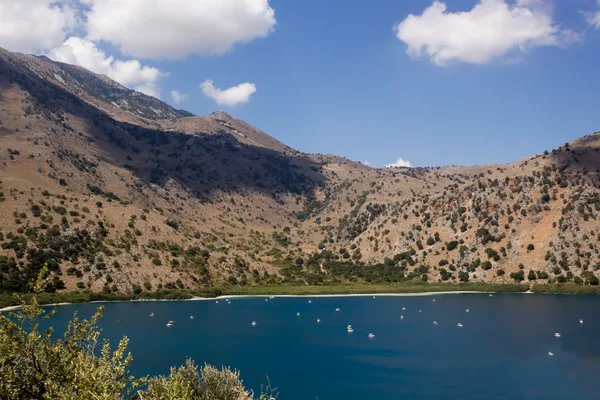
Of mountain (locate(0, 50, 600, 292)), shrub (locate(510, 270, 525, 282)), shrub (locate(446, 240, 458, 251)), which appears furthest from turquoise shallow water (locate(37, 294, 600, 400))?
shrub (locate(446, 240, 458, 251))

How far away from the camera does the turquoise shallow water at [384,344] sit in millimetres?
49156

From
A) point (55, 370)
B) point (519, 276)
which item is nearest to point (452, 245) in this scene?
point (519, 276)

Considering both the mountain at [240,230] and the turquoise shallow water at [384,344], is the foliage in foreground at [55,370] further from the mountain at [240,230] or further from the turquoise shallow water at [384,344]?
the mountain at [240,230]

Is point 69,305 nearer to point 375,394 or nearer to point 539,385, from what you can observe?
point 375,394

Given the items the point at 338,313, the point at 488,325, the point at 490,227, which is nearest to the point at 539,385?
the point at 488,325

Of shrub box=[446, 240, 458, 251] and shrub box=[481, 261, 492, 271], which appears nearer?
shrub box=[481, 261, 492, 271]

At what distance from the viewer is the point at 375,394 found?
46.5 meters

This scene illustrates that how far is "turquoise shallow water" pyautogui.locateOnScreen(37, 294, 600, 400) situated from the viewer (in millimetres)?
49156

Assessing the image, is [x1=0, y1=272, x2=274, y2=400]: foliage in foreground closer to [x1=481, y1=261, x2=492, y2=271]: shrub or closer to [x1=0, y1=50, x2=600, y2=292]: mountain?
[x1=0, y1=50, x2=600, y2=292]: mountain

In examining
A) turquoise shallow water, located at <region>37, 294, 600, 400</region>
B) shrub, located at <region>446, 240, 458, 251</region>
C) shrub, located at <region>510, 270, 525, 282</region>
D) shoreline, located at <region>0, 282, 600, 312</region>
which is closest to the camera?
turquoise shallow water, located at <region>37, 294, 600, 400</region>

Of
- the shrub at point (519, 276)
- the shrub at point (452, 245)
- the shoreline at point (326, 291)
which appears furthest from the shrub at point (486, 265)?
the shrub at point (452, 245)

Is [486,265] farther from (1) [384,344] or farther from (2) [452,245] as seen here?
(1) [384,344]

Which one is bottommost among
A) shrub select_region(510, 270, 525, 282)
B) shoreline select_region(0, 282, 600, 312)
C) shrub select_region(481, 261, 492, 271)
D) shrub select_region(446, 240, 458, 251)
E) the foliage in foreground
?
shoreline select_region(0, 282, 600, 312)

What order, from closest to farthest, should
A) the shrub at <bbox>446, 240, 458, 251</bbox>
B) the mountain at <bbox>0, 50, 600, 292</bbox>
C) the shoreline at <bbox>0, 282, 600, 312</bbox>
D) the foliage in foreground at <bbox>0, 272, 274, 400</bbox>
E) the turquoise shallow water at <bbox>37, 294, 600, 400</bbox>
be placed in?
the foliage in foreground at <bbox>0, 272, 274, 400</bbox> < the turquoise shallow water at <bbox>37, 294, 600, 400</bbox> < the shoreline at <bbox>0, 282, 600, 312</bbox> < the mountain at <bbox>0, 50, 600, 292</bbox> < the shrub at <bbox>446, 240, 458, 251</bbox>
